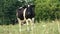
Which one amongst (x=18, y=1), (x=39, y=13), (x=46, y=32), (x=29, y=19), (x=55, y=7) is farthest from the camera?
(x=18, y=1)

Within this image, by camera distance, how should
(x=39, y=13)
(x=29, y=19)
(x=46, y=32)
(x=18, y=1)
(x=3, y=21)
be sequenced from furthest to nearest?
(x=18, y=1), (x=3, y=21), (x=39, y=13), (x=29, y=19), (x=46, y=32)

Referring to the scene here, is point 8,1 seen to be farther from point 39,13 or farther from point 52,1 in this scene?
point 52,1

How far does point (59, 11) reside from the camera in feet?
62.8

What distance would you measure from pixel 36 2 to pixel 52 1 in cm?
218

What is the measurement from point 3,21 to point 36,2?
4.92 metres

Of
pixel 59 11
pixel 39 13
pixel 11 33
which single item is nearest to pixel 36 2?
pixel 39 13

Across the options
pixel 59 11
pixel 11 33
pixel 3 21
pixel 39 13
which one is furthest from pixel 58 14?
pixel 11 33

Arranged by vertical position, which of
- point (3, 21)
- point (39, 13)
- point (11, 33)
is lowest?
point (3, 21)

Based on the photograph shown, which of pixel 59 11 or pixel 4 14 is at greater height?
pixel 59 11

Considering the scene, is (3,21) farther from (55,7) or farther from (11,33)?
(11,33)

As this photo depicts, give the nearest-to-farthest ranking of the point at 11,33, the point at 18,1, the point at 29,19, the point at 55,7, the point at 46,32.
Answer: the point at 46,32 → the point at 11,33 → the point at 29,19 → the point at 55,7 → the point at 18,1

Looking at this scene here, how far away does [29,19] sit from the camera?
15070 millimetres

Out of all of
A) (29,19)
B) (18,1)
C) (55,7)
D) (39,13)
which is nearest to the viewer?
(29,19)

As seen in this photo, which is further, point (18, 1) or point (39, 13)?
point (18, 1)
